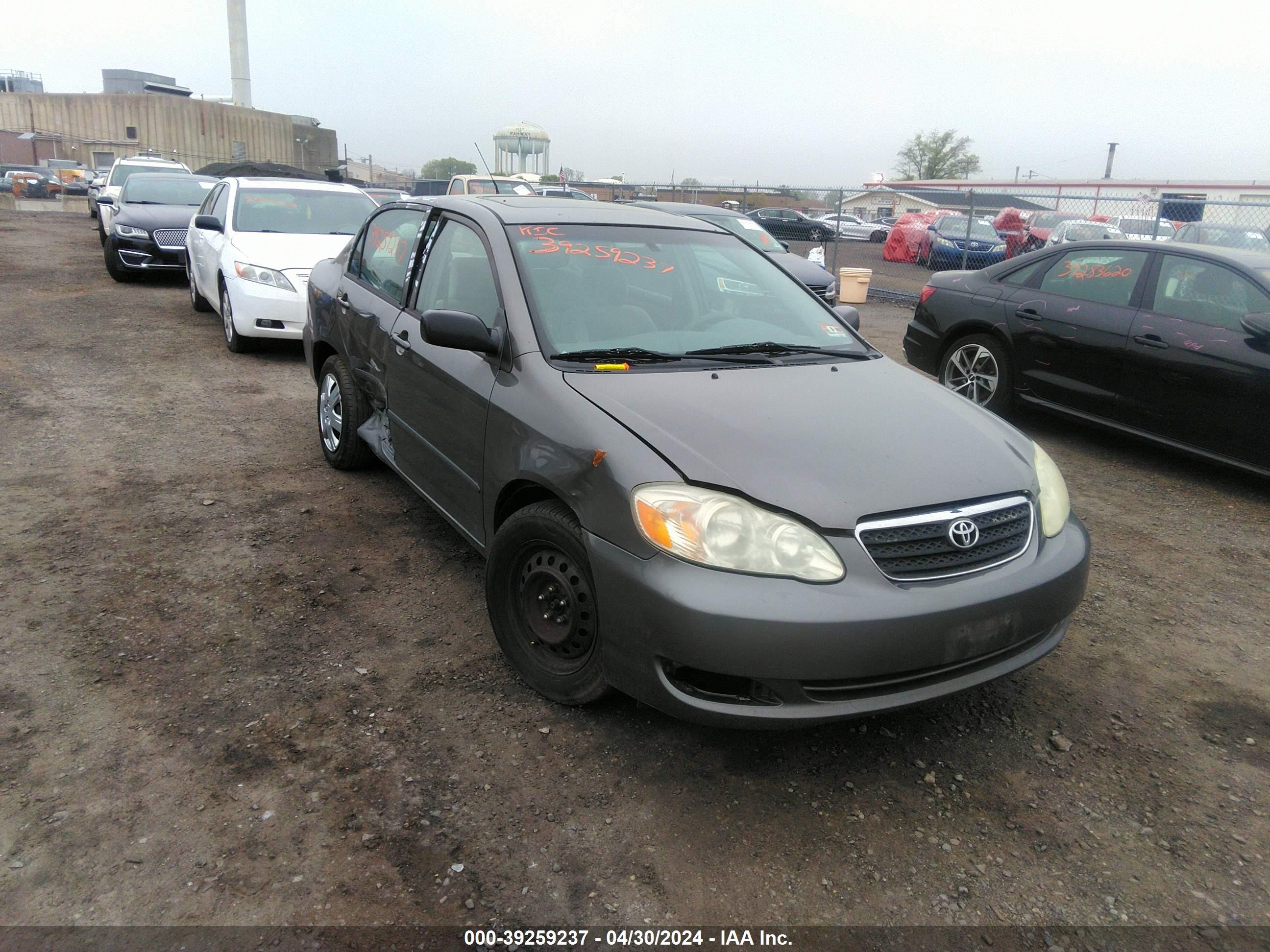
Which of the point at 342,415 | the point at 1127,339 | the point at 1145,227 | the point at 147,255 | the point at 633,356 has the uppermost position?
the point at 1145,227

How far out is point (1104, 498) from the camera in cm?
554

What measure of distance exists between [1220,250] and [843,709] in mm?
5314

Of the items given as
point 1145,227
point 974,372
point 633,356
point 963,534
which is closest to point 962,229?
point 1145,227

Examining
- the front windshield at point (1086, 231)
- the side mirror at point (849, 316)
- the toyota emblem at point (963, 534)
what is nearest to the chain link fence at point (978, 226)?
the front windshield at point (1086, 231)

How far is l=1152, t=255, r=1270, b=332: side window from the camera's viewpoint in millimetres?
5566

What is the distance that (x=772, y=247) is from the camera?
12227mm

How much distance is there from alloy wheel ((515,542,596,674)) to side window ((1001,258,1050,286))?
5334 mm

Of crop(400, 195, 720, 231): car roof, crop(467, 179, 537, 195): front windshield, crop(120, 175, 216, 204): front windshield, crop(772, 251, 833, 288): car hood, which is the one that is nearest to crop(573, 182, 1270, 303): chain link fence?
crop(772, 251, 833, 288): car hood

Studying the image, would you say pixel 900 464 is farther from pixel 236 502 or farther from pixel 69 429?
pixel 69 429

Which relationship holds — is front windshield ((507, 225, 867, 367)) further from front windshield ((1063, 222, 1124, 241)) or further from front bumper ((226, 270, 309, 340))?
front windshield ((1063, 222, 1124, 241))

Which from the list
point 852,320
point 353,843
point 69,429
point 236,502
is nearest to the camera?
point 353,843

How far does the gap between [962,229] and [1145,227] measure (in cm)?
353

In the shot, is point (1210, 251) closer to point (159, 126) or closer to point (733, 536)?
point (733, 536)

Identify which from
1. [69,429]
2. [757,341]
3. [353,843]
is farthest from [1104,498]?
[69,429]
